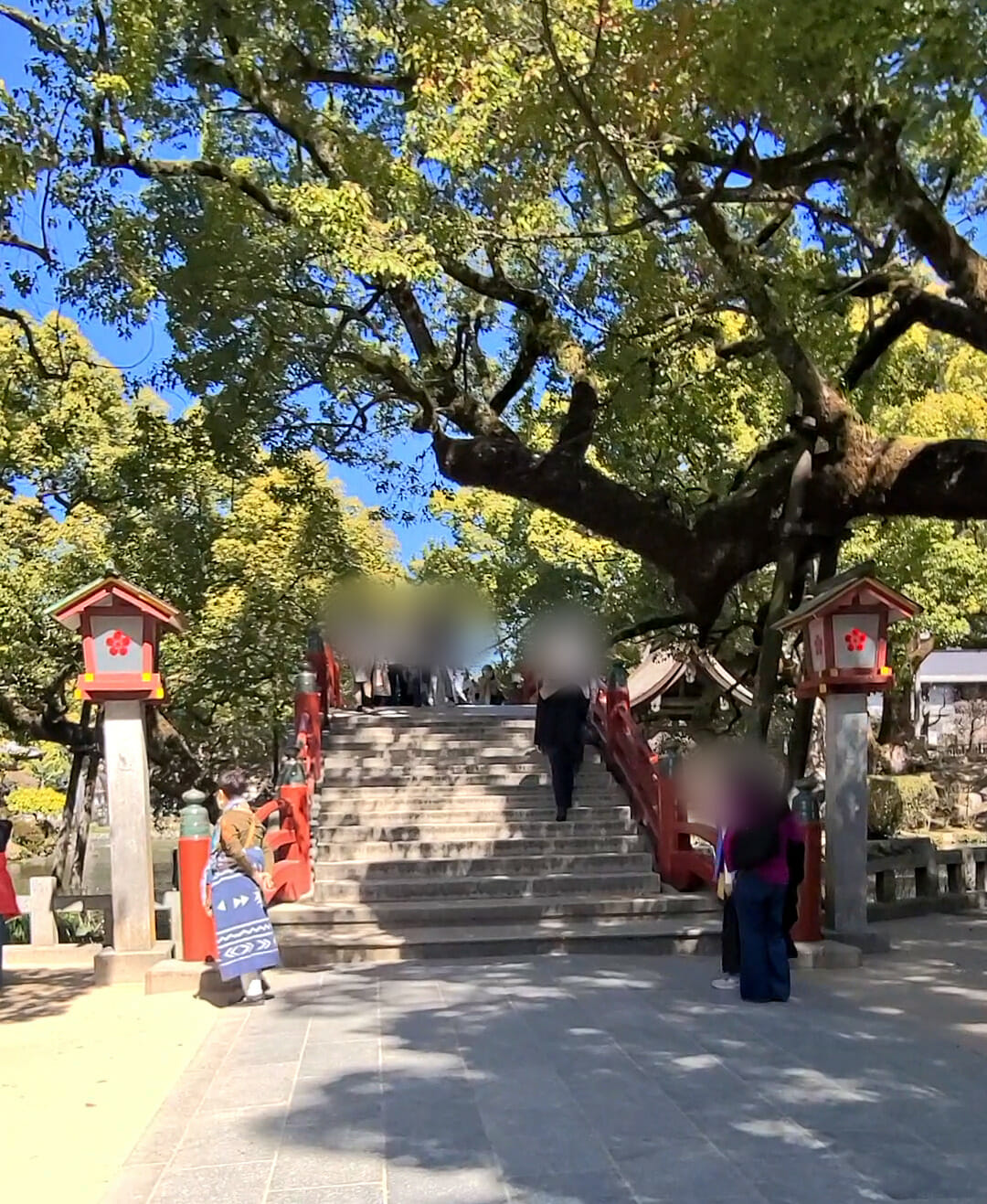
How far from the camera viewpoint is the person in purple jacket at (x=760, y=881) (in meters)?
6.89

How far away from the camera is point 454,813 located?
11258 mm

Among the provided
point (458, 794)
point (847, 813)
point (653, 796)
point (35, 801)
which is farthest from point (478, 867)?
point (35, 801)

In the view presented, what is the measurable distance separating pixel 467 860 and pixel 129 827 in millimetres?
3009

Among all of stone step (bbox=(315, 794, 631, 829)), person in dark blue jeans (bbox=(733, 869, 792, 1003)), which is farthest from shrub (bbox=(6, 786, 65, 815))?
person in dark blue jeans (bbox=(733, 869, 792, 1003))

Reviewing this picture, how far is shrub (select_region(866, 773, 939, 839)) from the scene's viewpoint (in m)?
23.1

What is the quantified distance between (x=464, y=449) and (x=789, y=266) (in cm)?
371

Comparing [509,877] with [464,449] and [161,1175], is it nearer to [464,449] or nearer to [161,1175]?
[464,449]

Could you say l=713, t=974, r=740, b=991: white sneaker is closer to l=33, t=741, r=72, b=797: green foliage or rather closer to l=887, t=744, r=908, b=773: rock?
l=33, t=741, r=72, b=797: green foliage

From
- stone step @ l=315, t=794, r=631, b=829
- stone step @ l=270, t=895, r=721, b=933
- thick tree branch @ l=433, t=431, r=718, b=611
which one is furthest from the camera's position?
stone step @ l=315, t=794, r=631, b=829

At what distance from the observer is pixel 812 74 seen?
24.1ft

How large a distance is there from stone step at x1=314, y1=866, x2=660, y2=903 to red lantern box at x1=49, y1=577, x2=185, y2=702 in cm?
244

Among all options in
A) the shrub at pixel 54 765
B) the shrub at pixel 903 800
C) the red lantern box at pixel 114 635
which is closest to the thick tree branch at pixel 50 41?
the red lantern box at pixel 114 635

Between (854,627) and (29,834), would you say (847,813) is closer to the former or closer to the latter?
(854,627)

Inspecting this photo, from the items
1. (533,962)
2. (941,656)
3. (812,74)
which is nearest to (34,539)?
(533,962)
